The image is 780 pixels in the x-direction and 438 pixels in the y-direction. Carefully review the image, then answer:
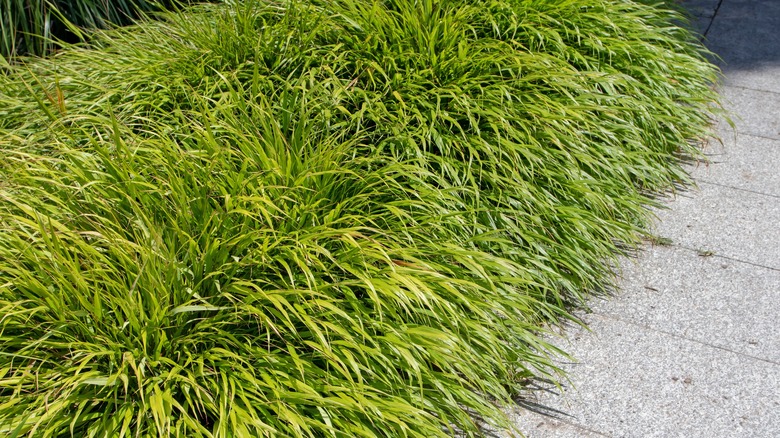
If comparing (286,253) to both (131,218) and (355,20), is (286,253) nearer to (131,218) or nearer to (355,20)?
(131,218)

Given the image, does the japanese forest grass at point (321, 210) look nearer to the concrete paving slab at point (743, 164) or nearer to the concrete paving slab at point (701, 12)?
the concrete paving slab at point (743, 164)

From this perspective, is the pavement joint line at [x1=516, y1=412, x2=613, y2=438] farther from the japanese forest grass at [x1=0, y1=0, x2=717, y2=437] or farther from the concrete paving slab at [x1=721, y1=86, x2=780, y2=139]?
the concrete paving slab at [x1=721, y1=86, x2=780, y2=139]

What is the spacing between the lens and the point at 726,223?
12.4 ft

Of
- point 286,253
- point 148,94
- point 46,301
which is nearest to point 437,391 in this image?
point 286,253

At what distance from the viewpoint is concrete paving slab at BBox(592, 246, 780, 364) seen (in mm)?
3051

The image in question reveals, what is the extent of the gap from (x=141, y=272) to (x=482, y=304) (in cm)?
103

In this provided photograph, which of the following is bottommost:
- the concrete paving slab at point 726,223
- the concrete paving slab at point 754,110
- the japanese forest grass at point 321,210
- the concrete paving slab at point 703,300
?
the concrete paving slab at point 703,300

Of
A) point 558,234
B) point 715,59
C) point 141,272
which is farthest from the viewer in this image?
point 715,59

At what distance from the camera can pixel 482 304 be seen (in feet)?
8.34

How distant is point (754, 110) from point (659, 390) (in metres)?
2.80

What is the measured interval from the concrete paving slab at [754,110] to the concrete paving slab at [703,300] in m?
1.37

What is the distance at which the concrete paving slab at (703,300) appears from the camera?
305 centimetres

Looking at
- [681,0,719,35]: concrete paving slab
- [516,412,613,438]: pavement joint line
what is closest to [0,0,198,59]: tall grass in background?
[516,412,613,438]: pavement joint line

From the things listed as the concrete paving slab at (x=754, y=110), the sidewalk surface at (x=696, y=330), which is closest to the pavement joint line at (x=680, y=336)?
the sidewalk surface at (x=696, y=330)
